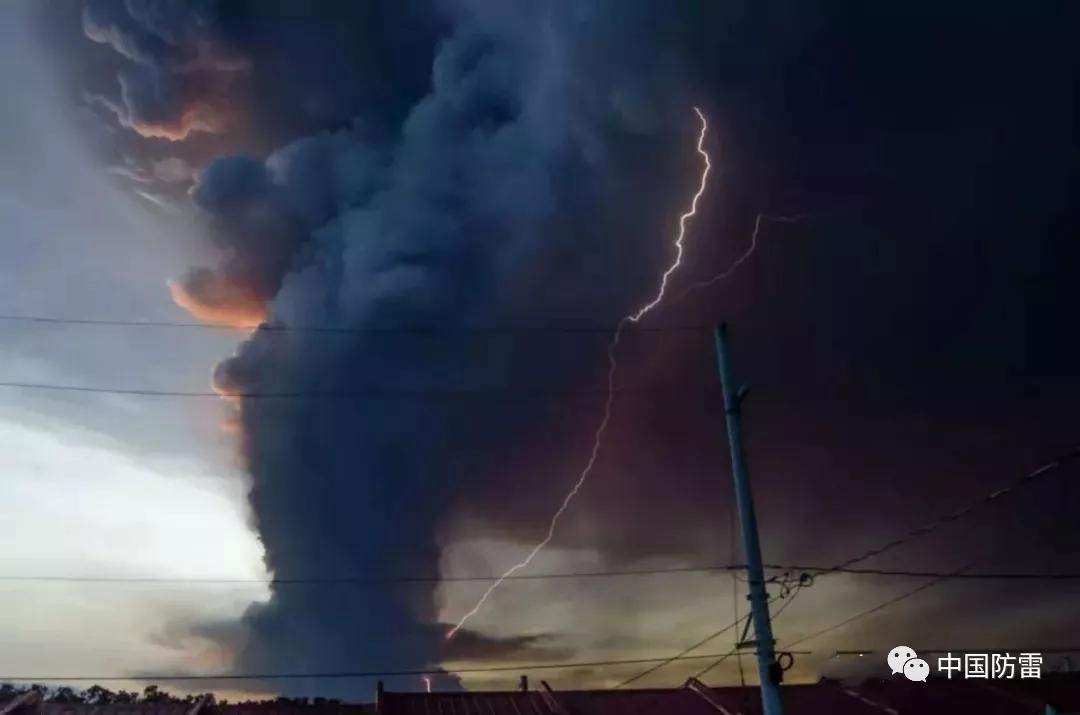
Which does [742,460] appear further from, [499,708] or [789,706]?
[789,706]

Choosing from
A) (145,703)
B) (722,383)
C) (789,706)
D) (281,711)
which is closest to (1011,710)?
(789,706)

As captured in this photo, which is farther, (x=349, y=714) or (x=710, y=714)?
(x=710, y=714)

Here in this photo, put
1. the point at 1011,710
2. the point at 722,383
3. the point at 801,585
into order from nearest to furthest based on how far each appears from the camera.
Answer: the point at 722,383 < the point at 801,585 < the point at 1011,710

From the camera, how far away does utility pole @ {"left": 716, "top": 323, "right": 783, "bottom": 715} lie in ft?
54.7

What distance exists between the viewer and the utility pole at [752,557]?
54.7ft

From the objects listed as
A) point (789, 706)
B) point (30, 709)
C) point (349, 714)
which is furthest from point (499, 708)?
point (30, 709)

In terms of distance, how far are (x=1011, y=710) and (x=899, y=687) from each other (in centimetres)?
375

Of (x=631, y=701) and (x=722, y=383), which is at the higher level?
(x=722, y=383)

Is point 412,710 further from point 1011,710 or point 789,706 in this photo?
point 1011,710

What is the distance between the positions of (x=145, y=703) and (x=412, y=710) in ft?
27.7

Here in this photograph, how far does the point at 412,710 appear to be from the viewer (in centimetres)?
3131

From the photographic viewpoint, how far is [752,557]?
17250 mm

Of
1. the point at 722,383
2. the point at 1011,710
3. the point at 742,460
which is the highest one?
the point at 722,383

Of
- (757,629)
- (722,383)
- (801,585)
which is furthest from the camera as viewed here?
(801,585)
